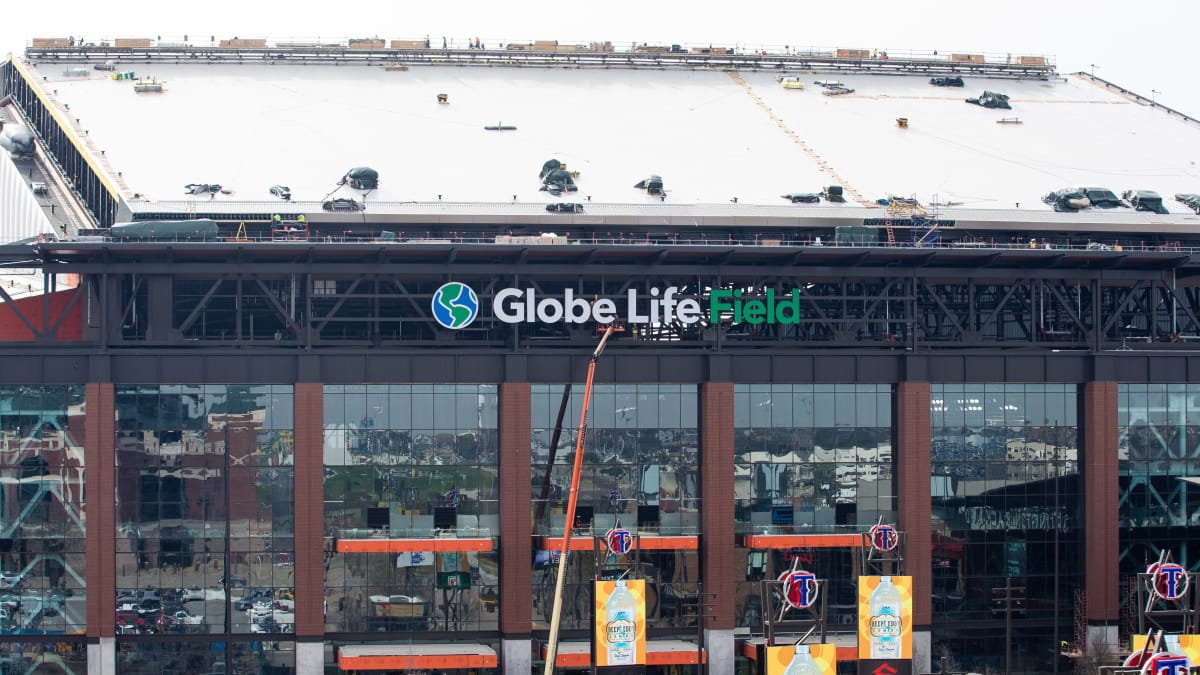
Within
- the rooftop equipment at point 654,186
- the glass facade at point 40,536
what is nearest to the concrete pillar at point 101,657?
the glass facade at point 40,536

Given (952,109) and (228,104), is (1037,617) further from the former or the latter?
(228,104)

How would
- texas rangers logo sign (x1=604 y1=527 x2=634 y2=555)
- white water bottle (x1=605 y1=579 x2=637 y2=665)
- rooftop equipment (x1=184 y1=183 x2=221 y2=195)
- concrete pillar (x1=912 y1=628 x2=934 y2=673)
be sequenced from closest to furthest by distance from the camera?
white water bottle (x1=605 y1=579 x2=637 y2=665) < texas rangers logo sign (x1=604 y1=527 x2=634 y2=555) < concrete pillar (x1=912 y1=628 x2=934 y2=673) < rooftop equipment (x1=184 y1=183 x2=221 y2=195)

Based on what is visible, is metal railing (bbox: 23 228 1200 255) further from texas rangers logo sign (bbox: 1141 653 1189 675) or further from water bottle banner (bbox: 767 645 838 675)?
texas rangers logo sign (bbox: 1141 653 1189 675)

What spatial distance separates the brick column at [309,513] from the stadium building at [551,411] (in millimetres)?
179

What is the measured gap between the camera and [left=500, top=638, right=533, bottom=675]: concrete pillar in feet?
281

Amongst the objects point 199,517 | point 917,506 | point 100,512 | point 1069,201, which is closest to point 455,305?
point 199,517

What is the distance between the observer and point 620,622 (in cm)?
7750

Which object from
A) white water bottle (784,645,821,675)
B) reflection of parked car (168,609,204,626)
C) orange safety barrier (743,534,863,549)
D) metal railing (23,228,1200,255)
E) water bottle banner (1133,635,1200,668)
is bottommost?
reflection of parked car (168,609,204,626)

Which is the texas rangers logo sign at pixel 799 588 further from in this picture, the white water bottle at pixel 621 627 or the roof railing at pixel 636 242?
the roof railing at pixel 636 242

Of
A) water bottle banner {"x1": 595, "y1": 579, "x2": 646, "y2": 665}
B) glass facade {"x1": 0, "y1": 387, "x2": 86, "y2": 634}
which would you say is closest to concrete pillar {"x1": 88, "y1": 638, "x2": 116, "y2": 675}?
glass facade {"x1": 0, "y1": 387, "x2": 86, "y2": 634}

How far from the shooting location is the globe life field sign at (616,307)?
87.3 m

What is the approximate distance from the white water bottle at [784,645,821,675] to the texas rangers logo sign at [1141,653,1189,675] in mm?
14298

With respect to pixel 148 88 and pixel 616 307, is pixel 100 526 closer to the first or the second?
pixel 616 307

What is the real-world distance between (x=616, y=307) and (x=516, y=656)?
2123 centimetres
